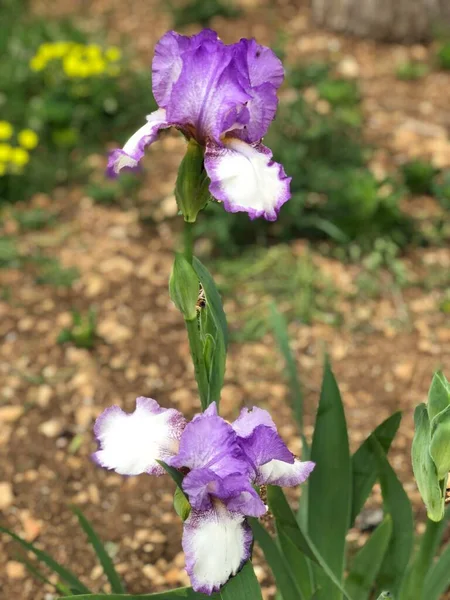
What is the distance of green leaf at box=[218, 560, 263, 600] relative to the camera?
3.36ft

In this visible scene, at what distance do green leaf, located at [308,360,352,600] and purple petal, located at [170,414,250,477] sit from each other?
42cm

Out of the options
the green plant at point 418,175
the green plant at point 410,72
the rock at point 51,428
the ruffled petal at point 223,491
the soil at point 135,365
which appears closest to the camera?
the ruffled petal at point 223,491

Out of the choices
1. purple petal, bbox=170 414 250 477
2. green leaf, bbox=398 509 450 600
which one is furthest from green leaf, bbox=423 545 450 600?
purple petal, bbox=170 414 250 477

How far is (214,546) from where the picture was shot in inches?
38.2

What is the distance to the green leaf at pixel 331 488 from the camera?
1377 mm

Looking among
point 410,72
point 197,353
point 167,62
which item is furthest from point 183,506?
point 410,72

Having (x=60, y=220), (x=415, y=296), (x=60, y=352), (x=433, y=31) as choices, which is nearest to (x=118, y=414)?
(x=60, y=352)

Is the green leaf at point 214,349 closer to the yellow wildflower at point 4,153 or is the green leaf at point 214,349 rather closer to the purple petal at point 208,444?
the purple petal at point 208,444

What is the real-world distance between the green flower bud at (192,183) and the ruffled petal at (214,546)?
37 cm

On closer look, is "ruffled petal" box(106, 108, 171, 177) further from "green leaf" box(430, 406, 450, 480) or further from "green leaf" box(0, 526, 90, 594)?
"green leaf" box(0, 526, 90, 594)

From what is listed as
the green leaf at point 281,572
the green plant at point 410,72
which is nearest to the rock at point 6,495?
the green leaf at point 281,572

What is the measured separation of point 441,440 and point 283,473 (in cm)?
21

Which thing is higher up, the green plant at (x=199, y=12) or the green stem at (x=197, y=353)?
the green plant at (x=199, y=12)

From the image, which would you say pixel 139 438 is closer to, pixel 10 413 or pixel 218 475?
pixel 218 475
